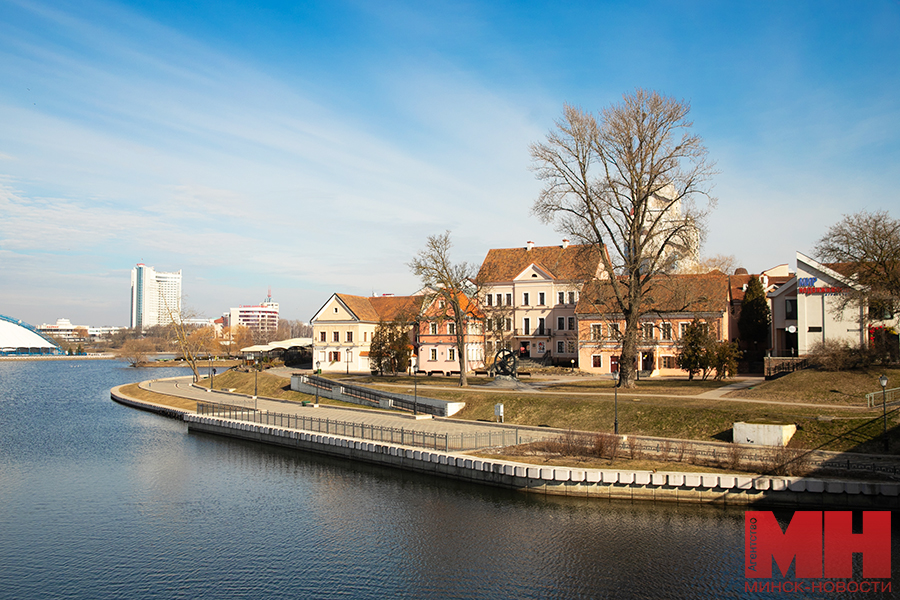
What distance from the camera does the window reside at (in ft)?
168

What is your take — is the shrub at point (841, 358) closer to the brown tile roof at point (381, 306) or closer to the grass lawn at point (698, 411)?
the grass lawn at point (698, 411)

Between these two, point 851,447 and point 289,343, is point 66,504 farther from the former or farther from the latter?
point 289,343

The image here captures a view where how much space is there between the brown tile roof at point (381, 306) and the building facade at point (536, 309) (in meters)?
8.40

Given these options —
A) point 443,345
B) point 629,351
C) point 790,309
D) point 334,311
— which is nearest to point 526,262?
point 443,345

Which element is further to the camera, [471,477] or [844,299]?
[844,299]

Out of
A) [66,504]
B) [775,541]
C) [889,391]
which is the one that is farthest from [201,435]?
[889,391]

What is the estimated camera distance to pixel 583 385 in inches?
1940

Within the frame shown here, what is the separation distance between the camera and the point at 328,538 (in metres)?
23.7

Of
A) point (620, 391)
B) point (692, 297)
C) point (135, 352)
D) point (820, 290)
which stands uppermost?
point (820, 290)

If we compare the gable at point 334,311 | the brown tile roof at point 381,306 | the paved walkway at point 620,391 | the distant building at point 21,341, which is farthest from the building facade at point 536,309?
the distant building at point 21,341

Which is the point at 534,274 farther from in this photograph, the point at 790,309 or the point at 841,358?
the point at 841,358

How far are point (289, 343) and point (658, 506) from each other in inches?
3193

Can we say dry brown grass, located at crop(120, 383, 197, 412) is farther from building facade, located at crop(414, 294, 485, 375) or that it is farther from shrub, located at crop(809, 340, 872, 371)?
shrub, located at crop(809, 340, 872, 371)

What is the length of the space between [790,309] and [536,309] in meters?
25.2
